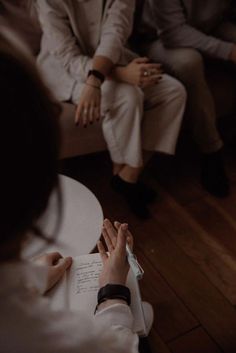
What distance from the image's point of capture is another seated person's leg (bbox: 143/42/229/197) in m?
1.81

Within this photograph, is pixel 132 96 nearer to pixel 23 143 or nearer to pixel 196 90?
pixel 196 90

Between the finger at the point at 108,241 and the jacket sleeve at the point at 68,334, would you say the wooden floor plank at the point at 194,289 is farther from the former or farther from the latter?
the jacket sleeve at the point at 68,334

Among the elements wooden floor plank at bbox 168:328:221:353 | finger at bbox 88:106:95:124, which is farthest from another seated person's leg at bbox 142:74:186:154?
wooden floor plank at bbox 168:328:221:353

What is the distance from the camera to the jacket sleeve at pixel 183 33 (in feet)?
6.13

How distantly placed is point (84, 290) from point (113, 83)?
35.5 inches

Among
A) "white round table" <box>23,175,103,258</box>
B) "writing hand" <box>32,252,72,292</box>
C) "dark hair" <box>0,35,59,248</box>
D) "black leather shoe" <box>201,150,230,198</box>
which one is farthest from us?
"black leather shoe" <box>201,150,230,198</box>

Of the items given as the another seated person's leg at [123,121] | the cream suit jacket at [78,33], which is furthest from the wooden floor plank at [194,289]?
the cream suit jacket at [78,33]

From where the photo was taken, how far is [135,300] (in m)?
1.01

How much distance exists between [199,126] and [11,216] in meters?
1.44

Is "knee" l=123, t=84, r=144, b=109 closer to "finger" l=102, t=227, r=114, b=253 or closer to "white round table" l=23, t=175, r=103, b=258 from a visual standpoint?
"white round table" l=23, t=175, r=103, b=258

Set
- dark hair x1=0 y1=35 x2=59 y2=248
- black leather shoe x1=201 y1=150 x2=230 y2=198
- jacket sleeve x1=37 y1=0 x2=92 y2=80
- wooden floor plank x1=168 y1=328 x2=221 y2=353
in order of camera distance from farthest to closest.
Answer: black leather shoe x1=201 y1=150 x2=230 y2=198 → jacket sleeve x1=37 y1=0 x2=92 y2=80 → wooden floor plank x1=168 y1=328 x2=221 y2=353 → dark hair x1=0 y1=35 x2=59 y2=248

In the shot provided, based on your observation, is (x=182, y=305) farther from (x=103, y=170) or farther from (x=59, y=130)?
(x=59, y=130)

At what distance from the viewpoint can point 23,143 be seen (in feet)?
1.63

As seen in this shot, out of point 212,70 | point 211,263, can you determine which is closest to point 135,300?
point 211,263
